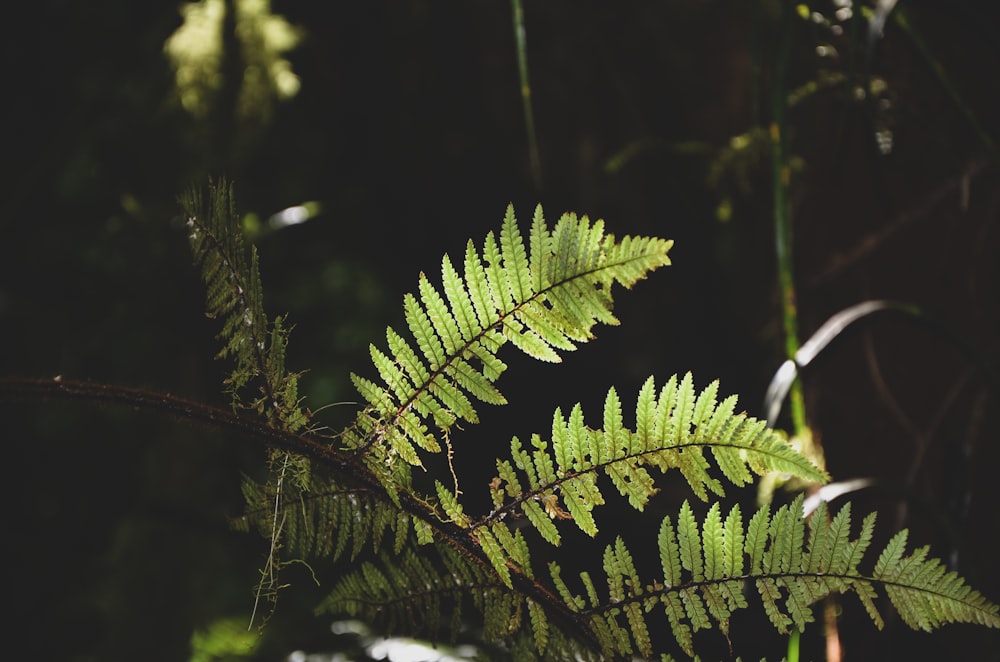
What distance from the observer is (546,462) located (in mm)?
477

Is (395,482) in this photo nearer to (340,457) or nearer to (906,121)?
(340,457)

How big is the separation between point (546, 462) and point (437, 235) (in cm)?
129

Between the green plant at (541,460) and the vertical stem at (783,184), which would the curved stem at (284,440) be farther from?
the vertical stem at (783,184)

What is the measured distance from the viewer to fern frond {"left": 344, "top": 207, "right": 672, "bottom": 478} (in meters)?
0.46

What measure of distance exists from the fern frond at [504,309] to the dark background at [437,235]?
655mm

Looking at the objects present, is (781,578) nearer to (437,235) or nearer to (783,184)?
(783,184)

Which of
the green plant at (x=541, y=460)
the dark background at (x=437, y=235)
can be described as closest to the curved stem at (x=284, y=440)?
the green plant at (x=541, y=460)

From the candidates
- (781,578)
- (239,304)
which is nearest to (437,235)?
(239,304)

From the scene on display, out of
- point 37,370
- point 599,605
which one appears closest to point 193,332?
point 37,370

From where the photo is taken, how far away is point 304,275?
1.87 meters

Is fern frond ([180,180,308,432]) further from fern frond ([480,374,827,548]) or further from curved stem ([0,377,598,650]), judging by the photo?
fern frond ([480,374,827,548])

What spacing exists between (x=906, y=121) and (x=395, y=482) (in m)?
1.17

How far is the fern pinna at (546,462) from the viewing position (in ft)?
1.49

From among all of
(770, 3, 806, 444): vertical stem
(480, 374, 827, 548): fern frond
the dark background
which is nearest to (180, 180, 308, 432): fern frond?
(480, 374, 827, 548): fern frond
